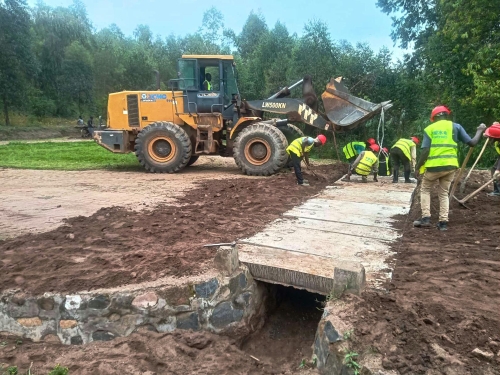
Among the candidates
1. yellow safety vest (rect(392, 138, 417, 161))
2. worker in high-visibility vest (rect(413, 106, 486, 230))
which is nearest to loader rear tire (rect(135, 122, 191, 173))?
yellow safety vest (rect(392, 138, 417, 161))

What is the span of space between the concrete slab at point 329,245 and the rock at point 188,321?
28.1 inches

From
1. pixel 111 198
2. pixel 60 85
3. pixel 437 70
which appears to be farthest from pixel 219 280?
pixel 60 85

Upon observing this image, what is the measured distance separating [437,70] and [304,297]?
11.2m

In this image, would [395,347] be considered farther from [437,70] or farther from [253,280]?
[437,70]

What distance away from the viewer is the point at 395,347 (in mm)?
3020

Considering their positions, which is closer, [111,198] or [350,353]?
[350,353]

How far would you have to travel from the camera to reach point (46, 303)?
13.2 ft

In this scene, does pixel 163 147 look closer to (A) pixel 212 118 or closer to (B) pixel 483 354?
(A) pixel 212 118

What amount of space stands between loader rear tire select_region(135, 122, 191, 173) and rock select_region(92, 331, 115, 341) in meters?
7.48

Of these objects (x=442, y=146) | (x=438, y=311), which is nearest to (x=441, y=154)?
(x=442, y=146)

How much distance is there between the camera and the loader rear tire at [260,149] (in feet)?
34.0

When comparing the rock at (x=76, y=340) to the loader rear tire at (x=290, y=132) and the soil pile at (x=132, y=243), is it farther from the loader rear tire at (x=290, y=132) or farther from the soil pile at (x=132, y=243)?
the loader rear tire at (x=290, y=132)

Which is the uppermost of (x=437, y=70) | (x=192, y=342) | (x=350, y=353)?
(x=437, y=70)

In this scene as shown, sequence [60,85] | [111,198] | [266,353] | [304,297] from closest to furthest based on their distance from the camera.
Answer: [266,353], [304,297], [111,198], [60,85]
